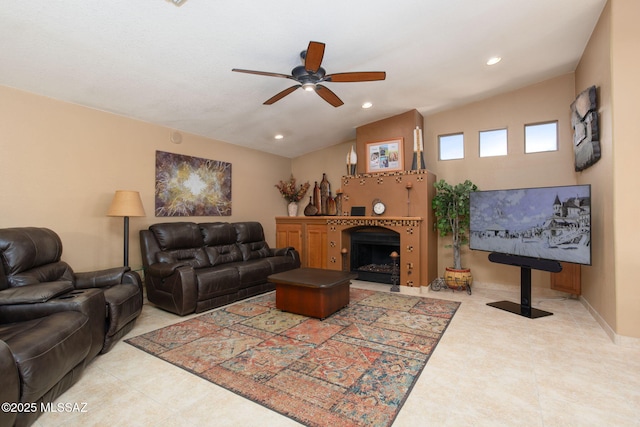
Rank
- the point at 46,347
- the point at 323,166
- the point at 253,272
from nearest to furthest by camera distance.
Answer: the point at 46,347, the point at 253,272, the point at 323,166

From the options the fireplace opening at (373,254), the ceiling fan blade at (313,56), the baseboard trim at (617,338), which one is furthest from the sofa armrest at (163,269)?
the baseboard trim at (617,338)

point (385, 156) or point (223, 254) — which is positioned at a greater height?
point (385, 156)

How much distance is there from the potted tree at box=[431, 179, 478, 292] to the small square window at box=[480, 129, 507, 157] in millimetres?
600

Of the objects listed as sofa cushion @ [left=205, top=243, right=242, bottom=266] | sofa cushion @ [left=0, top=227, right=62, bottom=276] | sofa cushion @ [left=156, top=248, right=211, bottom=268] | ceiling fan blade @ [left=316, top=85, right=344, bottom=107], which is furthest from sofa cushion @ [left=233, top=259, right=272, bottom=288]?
ceiling fan blade @ [left=316, top=85, right=344, bottom=107]

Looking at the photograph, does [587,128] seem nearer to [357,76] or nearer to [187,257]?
[357,76]

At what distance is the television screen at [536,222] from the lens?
3246 mm

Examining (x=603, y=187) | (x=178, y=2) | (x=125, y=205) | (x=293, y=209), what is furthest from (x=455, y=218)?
(x=125, y=205)

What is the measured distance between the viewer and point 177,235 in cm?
432

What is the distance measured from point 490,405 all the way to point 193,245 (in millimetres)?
4042

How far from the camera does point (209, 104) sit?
409 centimetres

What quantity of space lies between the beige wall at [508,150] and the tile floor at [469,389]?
7.06 feet

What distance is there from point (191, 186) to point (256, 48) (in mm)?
2770

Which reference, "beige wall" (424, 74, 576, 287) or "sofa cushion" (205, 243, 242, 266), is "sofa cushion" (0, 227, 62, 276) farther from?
"beige wall" (424, 74, 576, 287)

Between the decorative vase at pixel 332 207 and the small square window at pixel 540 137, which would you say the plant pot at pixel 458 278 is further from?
the decorative vase at pixel 332 207
